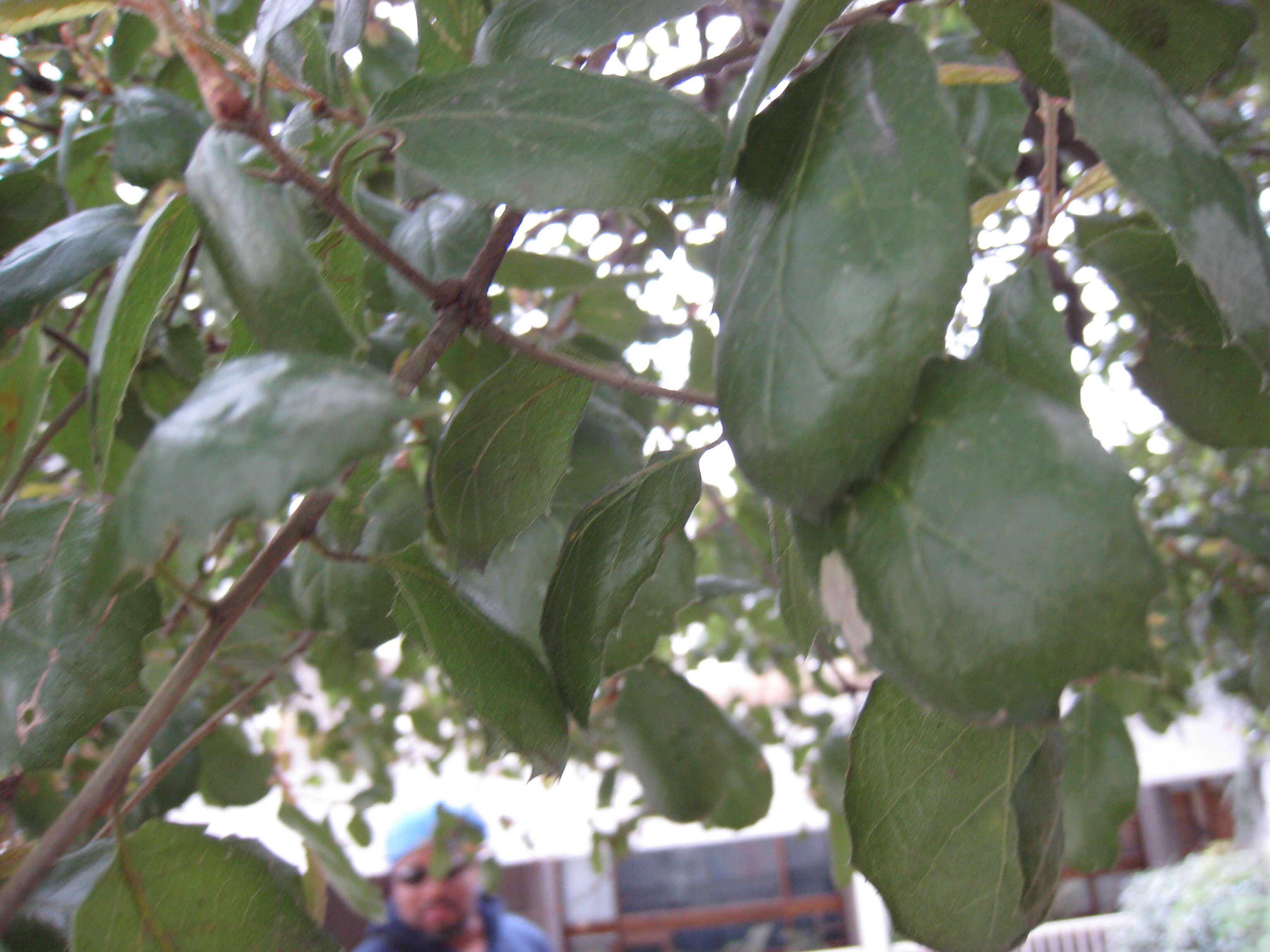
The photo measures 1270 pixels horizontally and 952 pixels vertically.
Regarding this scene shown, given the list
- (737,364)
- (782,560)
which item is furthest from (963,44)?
(737,364)

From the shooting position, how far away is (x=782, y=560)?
18.6 inches

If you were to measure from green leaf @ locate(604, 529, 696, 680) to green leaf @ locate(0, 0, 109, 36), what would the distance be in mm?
393

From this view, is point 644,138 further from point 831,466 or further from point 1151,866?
point 1151,866

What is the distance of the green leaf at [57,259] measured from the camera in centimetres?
50

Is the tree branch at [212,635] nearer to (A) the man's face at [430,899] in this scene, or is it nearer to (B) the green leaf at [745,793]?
(B) the green leaf at [745,793]

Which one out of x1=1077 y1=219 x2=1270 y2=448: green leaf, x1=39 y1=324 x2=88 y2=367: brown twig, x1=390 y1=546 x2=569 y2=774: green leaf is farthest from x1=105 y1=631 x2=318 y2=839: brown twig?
x1=1077 y1=219 x2=1270 y2=448: green leaf

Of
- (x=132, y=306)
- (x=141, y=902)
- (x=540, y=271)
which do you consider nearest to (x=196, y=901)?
(x=141, y=902)

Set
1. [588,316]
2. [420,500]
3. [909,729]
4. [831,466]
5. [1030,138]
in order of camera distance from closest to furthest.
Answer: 1. [831,466]
2. [909,729]
3. [420,500]
4. [588,316]
5. [1030,138]

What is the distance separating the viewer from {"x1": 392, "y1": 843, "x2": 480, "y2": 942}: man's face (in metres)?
2.32

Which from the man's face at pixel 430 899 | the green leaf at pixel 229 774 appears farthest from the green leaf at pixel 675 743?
the man's face at pixel 430 899

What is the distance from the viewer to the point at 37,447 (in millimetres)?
618

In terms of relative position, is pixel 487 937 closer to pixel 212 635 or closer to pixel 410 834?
pixel 410 834

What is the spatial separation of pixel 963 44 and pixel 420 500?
0.48 metres

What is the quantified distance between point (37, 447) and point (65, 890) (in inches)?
11.7
